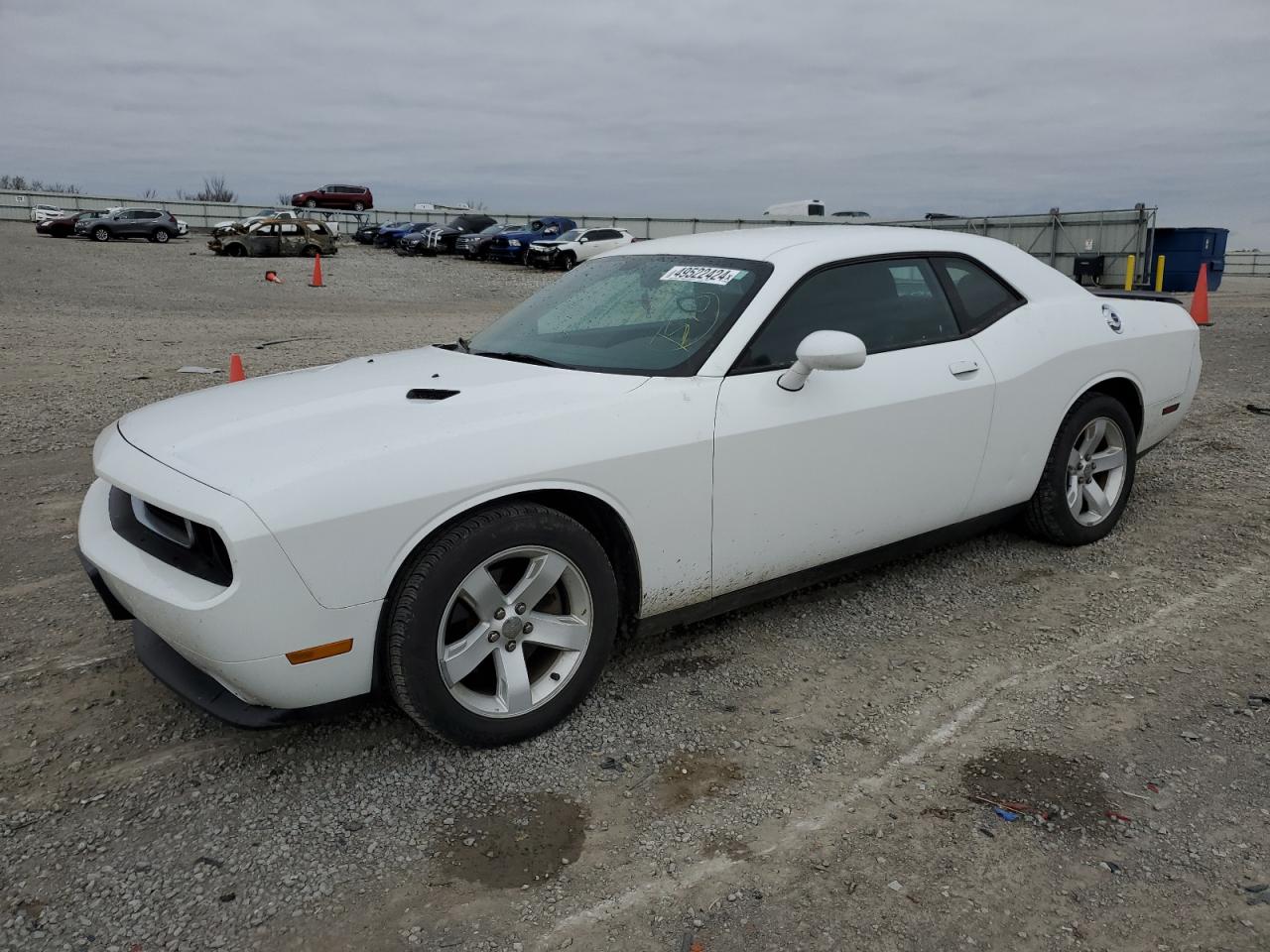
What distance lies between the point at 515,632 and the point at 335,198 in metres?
53.7

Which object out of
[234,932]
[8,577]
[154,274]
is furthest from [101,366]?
[154,274]

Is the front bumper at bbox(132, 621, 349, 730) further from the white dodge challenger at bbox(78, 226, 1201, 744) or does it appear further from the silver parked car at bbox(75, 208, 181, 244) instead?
the silver parked car at bbox(75, 208, 181, 244)

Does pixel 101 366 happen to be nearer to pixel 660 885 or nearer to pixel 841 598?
pixel 841 598

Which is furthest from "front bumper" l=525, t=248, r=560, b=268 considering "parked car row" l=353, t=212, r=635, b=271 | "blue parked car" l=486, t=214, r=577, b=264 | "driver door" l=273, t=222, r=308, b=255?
"driver door" l=273, t=222, r=308, b=255

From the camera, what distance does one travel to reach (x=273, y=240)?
31375 mm

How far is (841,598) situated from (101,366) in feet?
29.1

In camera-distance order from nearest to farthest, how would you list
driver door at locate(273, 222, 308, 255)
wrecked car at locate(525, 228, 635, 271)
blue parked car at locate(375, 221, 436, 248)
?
wrecked car at locate(525, 228, 635, 271) → driver door at locate(273, 222, 308, 255) → blue parked car at locate(375, 221, 436, 248)

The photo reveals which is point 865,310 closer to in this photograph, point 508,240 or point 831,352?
point 831,352

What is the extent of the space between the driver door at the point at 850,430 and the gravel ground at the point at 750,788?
46cm

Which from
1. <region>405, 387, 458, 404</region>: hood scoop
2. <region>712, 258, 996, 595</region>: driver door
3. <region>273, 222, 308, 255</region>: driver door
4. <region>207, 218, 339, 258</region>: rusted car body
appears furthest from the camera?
<region>273, 222, 308, 255</region>: driver door

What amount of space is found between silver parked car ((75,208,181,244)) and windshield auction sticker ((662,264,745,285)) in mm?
36622

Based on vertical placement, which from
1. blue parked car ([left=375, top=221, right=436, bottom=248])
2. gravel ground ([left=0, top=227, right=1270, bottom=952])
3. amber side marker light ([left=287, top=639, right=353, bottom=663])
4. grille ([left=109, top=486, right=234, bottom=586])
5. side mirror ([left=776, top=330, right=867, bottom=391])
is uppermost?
blue parked car ([left=375, top=221, right=436, bottom=248])

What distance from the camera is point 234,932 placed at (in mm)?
2373

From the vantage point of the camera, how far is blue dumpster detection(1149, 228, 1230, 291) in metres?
23.2
